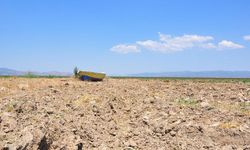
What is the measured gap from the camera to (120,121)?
1336 cm

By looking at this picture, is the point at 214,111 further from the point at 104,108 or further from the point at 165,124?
the point at 104,108

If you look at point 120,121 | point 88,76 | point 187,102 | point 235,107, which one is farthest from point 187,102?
point 88,76

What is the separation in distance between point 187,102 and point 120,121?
10.1 ft

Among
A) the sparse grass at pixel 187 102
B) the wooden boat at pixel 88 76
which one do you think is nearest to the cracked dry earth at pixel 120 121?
the sparse grass at pixel 187 102

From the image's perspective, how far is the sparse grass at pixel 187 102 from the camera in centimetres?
1471

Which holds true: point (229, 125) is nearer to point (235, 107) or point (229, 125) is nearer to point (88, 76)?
point (235, 107)

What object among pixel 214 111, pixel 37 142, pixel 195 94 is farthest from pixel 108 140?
pixel 195 94

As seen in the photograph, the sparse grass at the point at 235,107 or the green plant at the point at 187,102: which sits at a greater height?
the green plant at the point at 187,102

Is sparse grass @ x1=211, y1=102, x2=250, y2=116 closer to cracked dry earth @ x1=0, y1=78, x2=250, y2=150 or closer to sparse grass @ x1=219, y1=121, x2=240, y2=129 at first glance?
cracked dry earth @ x1=0, y1=78, x2=250, y2=150

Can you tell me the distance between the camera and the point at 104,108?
14062mm

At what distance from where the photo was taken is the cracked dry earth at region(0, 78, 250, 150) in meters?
9.91

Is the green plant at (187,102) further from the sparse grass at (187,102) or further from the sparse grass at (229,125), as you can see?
the sparse grass at (229,125)

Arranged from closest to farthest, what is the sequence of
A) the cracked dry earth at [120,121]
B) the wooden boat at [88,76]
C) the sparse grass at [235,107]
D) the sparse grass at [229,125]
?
the cracked dry earth at [120,121] → the sparse grass at [229,125] → the sparse grass at [235,107] → the wooden boat at [88,76]

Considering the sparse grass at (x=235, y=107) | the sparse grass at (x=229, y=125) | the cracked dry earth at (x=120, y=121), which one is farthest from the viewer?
the sparse grass at (x=235, y=107)
